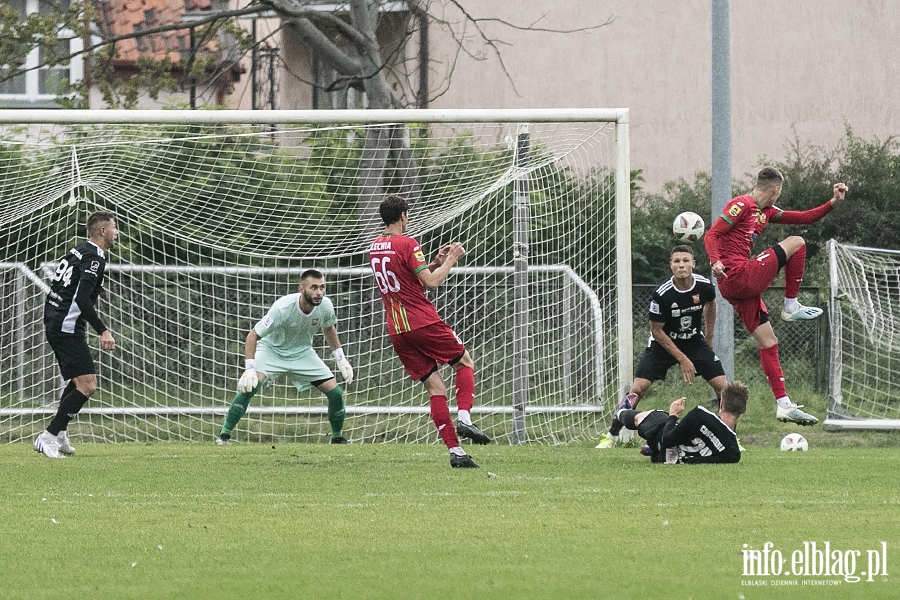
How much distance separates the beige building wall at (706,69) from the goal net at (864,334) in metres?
7.82

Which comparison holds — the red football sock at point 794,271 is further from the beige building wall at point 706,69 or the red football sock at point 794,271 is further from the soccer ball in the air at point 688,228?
the beige building wall at point 706,69

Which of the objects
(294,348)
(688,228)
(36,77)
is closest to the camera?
(688,228)

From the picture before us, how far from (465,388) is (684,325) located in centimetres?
245

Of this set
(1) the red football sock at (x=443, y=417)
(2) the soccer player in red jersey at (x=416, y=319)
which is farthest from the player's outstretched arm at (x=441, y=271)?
(1) the red football sock at (x=443, y=417)

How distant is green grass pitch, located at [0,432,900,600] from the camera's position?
186 inches

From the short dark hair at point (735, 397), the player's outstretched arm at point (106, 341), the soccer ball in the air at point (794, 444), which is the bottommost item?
the soccer ball in the air at point (794, 444)

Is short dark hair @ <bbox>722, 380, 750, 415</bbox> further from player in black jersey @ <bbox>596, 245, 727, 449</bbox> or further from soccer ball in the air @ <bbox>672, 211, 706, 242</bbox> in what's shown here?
soccer ball in the air @ <bbox>672, 211, 706, 242</bbox>

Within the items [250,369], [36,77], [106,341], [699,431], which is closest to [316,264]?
[250,369]

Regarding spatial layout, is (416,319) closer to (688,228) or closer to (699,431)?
(699,431)

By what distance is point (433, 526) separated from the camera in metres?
6.07

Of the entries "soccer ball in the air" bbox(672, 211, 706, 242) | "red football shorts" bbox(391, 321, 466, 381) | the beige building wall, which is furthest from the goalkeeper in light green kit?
the beige building wall

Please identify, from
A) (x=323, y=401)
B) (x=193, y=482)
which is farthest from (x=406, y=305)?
(x=323, y=401)

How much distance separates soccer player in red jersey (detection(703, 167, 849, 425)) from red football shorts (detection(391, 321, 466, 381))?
7.71 ft

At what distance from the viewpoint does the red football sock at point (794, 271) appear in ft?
32.6
